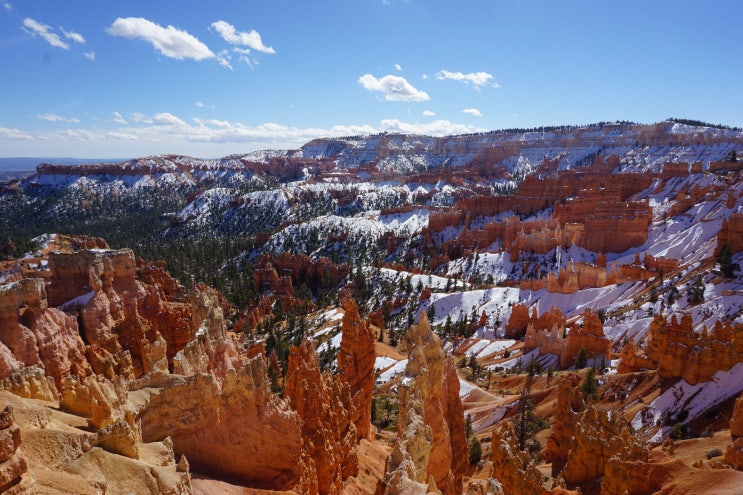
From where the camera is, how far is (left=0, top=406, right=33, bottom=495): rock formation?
17.8ft

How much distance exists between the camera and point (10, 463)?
5.53 meters

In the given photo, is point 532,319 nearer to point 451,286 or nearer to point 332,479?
point 451,286

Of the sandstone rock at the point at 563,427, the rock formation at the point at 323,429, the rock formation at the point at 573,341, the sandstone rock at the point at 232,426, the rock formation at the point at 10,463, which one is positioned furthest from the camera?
the rock formation at the point at 573,341

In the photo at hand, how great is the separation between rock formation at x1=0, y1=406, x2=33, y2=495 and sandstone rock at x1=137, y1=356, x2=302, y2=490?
4.12 m

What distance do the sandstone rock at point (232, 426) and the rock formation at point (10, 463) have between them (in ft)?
13.5

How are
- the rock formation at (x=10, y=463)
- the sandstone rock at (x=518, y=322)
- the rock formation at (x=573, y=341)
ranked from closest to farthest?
1. the rock formation at (x=10, y=463)
2. the rock formation at (x=573, y=341)
3. the sandstone rock at (x=518, y=322)

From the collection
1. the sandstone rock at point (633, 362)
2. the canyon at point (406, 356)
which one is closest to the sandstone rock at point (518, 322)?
the canyon at point (406, 356)

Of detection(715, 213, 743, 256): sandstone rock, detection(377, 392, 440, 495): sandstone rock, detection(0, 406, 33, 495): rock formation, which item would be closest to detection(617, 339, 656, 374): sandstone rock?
detection(377, 392, 440, 495): sandstone rock

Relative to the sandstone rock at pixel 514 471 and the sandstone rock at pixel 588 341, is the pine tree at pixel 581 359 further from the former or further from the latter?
the sandstone rock at pixel 514 471

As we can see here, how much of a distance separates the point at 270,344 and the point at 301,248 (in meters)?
62.2

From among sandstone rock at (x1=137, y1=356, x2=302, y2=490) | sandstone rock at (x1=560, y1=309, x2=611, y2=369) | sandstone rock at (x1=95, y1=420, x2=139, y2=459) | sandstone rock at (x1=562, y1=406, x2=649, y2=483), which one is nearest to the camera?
sandstone rock at (x1=95, y1=420, x2=139, y2=459)

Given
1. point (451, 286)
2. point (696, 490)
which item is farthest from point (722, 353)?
point (451, 286)

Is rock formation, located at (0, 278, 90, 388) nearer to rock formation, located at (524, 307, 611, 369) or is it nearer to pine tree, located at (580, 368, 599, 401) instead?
pine tree, located at (580, 368, 599, 401)

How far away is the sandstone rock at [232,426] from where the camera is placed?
10.4m
